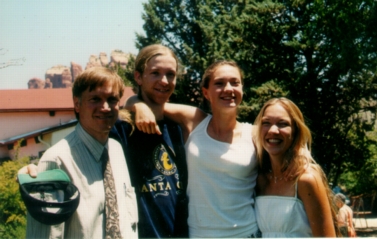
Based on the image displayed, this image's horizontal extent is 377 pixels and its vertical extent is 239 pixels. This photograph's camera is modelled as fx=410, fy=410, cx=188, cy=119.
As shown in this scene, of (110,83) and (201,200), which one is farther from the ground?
(110,83)

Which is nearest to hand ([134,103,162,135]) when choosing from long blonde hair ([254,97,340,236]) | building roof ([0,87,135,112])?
long blonde hair ([254,97,340,236])

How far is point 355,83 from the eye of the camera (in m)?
14.3

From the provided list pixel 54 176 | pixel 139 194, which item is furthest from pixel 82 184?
pixel 139 194

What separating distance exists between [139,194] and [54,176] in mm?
602

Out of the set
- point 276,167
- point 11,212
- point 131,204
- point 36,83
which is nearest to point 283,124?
point 276,167

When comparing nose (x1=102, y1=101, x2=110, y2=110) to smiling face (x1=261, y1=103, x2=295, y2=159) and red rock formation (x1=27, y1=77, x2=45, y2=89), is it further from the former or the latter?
red rock formation (x1=27, y1=77, x2=45, y2=89)

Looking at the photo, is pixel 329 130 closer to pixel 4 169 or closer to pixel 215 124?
pixel 4 169

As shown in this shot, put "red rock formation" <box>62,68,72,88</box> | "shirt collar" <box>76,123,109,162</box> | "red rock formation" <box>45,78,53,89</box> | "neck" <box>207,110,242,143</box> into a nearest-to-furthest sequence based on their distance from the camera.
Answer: "shirt collar" <box>76,123,109,162</box> → "neck" <box>207,110,242,143</box> → "red rock formation" <box>62,68,72,88</box> → "red rock formation" <box>45,78,53,89</box>

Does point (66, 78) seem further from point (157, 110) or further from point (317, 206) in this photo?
point (317, 206)

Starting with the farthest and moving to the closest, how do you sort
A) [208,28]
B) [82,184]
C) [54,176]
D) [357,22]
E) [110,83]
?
[208,28] → [357,22] → [110,83] → [82,184] → [54,176]

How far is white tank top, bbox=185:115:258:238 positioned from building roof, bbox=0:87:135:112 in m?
23.7

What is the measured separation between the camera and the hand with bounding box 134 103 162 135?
2092 millimetres

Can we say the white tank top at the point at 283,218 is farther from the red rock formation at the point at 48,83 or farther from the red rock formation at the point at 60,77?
the red rock formation at the point at 48,83

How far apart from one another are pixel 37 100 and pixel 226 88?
29463 mm
